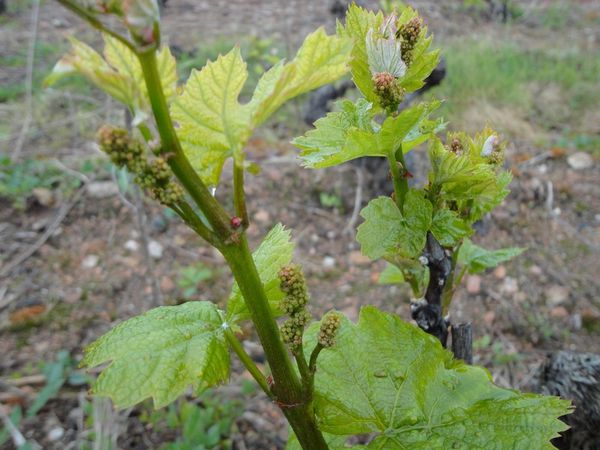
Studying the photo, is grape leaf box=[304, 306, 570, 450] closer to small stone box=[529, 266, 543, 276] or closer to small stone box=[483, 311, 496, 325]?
small stone box=[483, 311, 496, 325]

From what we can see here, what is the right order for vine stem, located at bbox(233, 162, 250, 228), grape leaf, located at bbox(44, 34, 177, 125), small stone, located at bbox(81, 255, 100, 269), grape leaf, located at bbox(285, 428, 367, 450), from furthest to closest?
1. small stone, located at bbox(81, 255, 100, 269)
2. grape leaf, located at bbox(285, 428, 367, 450)
3. vine stem, located at bbox(233, 162, 250, 228)
4. grape leaf, located at bbox(44, 34, 177, 125)

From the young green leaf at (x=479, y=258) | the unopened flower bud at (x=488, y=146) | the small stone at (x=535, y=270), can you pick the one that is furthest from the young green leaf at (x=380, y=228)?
the small stone at (x=535, y=270)

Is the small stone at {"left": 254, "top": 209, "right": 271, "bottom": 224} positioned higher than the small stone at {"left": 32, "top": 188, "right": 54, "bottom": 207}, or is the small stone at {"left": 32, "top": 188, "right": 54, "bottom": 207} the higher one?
the small stone at {"left": 32, "top": 188, "right": 54, "bottom": 207}

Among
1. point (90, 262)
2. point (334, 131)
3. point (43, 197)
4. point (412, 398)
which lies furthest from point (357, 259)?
point (334, 131)

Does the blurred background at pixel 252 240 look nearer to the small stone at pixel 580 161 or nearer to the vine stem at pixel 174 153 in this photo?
the small stone at pixel 580 161

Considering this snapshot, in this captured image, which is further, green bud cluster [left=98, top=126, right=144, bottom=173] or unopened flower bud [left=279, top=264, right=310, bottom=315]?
unopened flower bud [left=279, top=264, right=310, bottom=315]

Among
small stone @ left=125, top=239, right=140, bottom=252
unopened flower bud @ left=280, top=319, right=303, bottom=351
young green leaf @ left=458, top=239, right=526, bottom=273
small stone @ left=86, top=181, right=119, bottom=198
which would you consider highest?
unopened flower bud @ left=280, top=319, right=303, bottom=351

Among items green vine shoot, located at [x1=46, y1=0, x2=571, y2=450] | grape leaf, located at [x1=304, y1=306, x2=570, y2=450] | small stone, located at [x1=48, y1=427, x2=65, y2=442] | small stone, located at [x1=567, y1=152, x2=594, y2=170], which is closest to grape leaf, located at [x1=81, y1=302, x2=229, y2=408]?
green vine shoot, located at [x1=46, y1=0, x2=571, y2=450]
